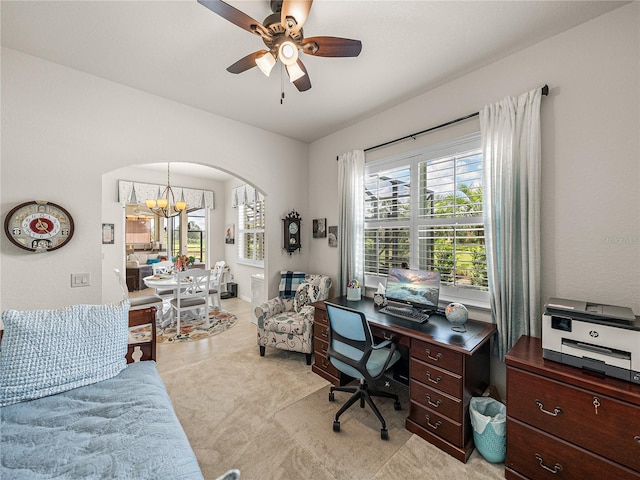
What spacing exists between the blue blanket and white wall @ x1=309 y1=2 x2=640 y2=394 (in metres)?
2.38

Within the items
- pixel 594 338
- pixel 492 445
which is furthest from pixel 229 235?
pixel 594 338

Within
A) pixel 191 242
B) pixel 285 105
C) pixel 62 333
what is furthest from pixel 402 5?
pixel 191 242

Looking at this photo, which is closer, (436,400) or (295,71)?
(295,71)

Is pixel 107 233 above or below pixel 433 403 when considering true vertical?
above

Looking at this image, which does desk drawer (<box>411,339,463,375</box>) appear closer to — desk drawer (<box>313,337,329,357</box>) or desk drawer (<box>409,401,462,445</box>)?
desk drawer (<box>409,401,462,445</box>)

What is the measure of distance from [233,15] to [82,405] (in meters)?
2.19

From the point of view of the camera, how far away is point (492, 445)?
1.74 meters

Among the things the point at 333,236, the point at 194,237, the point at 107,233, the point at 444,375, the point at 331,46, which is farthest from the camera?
the point at 194,237

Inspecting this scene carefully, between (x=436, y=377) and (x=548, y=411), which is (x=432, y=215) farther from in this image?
(x=548, y=411)

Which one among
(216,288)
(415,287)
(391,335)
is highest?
(415,287)

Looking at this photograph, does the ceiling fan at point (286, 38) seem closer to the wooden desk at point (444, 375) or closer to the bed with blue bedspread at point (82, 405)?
the bed with blue bedspread at point (82, 405)

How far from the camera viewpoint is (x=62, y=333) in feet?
4.94

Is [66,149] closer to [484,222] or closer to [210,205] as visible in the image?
[484,222]

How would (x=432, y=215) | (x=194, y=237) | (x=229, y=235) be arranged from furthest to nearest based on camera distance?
1. (x=194, y=237)
2. (x=229, y=235)
3. (x=432, y=215)
